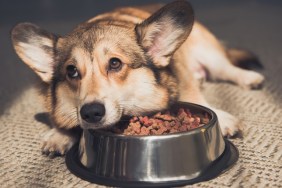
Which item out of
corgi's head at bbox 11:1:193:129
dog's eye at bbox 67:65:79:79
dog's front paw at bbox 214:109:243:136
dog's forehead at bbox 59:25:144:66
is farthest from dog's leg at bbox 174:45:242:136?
dog's eye at bbox 67:65:79:79

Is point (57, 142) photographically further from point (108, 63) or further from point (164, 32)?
point (164, 32)

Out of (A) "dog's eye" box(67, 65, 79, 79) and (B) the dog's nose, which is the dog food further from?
(A) "dog's eye" box(67, 65, 79, 79)

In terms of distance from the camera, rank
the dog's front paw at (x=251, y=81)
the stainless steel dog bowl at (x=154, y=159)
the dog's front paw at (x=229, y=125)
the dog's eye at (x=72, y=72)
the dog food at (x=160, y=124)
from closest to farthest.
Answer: the stainless steel dog bowl at (x=154, y=159)
the dog food at (x=160, y=124)
the dog's eye at (x=72, y=72)
the dog's front paw at (x=229, y=125)
the dog's front paw at (x=251, y=81)

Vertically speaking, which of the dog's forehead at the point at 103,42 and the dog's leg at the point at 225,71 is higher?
the dog's forehead at the point at 103,42

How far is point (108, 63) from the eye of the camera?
1549 millimetres

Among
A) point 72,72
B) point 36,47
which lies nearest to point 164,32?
point 72,72

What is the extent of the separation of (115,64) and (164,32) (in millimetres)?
237

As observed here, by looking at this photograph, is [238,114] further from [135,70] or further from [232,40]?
[232,40]

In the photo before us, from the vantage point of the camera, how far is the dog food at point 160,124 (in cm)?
148

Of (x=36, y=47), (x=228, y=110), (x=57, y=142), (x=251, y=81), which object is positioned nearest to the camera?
(x=57, y=142)

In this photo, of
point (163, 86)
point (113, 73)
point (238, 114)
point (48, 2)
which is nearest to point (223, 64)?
point (238, 114)

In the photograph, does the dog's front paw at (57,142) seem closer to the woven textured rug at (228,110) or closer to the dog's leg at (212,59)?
the woven textured rug at (228,110)

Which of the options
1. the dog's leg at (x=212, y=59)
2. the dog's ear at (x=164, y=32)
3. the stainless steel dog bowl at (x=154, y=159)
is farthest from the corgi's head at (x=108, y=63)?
the dog's leg at (x=212, y=59)

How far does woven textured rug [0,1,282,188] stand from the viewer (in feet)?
4.69
